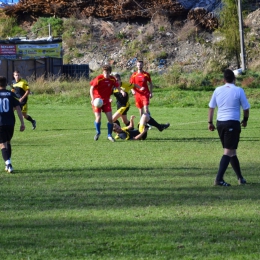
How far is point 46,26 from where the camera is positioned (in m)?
58.1

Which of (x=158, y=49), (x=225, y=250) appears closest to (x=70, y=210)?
(x=225, y=250)

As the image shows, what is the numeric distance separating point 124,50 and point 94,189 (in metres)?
45.3

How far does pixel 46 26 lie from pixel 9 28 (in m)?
3.40

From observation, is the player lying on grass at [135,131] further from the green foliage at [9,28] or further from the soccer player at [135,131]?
the green foliage at [9,28]

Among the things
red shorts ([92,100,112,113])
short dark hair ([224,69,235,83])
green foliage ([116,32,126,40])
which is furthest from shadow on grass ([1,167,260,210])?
green foliage ([116,32,126,40])

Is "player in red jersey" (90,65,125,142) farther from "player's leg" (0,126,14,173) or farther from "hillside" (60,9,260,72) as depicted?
"hillside" (60,9,260,72)

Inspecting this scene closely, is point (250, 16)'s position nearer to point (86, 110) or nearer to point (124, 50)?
point (124, 50)

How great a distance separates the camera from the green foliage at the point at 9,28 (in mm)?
58688

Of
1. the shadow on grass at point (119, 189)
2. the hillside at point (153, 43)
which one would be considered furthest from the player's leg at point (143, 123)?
the hillside at point (153, 43)

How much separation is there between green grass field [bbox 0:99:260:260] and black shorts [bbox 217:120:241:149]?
26.8 inches

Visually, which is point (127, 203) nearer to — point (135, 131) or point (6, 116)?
point (6, 116)

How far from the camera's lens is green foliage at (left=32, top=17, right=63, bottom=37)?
58.0m

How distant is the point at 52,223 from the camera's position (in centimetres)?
799

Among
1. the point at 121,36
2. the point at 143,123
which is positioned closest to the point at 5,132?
the point at 143,123
